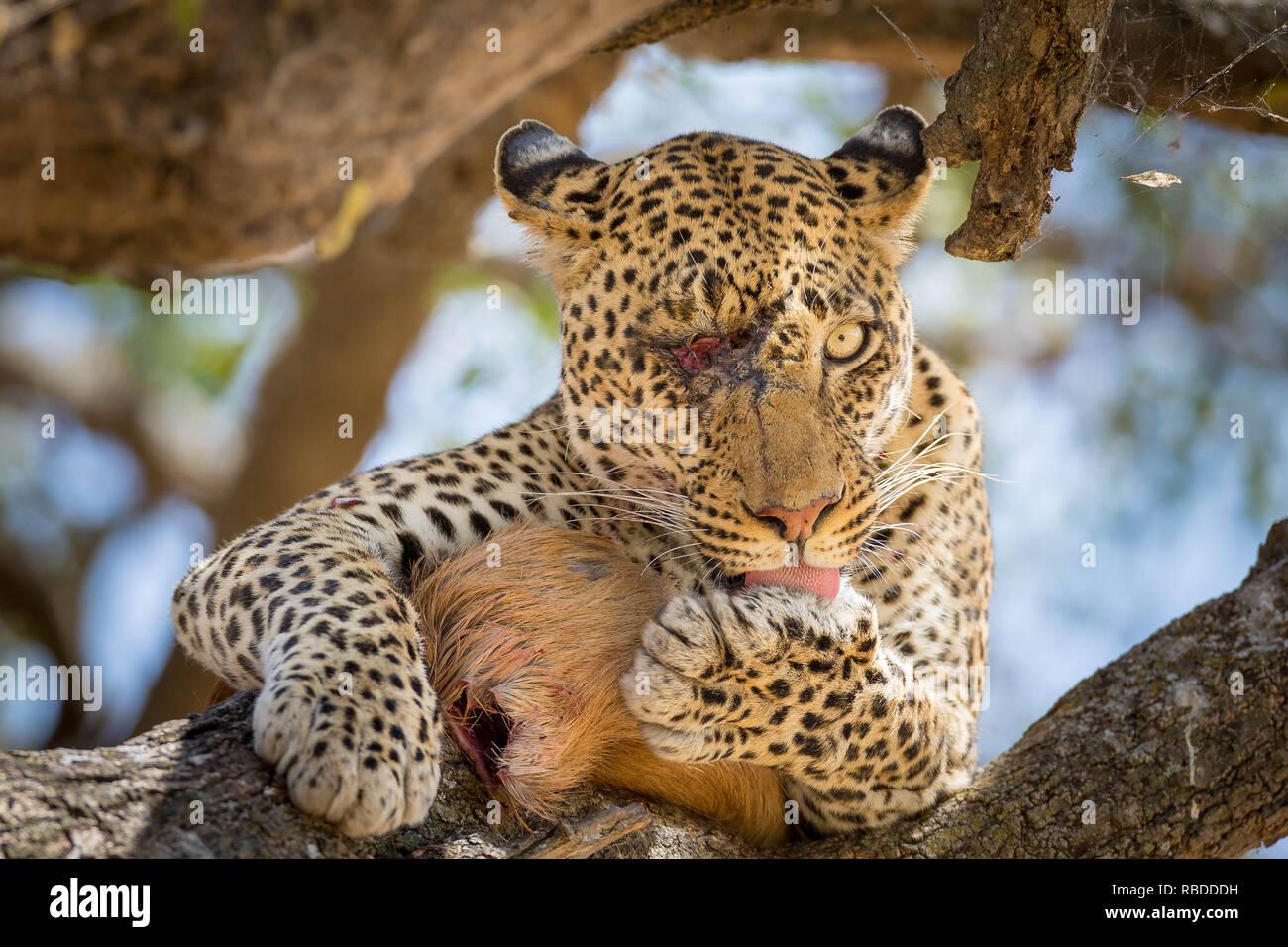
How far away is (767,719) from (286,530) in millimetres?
1908

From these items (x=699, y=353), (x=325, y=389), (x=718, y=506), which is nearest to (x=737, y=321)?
(x=699, y=353)

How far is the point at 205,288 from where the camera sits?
8320 mm

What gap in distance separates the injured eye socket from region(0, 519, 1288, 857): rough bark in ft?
5.79

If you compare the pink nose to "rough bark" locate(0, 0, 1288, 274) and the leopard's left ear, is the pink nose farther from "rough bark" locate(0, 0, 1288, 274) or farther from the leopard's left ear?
the leopard's left ear

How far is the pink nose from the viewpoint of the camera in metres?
4.62

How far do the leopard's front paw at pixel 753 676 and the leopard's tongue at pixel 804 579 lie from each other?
8 cm

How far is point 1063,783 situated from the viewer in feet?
14.8

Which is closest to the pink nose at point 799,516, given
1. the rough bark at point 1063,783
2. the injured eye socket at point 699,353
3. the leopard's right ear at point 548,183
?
the injured eye socket at point 699,353

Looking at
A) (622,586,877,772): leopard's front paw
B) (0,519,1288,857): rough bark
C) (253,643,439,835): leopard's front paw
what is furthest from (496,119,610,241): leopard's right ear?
(0,519,1288,857): rough bark

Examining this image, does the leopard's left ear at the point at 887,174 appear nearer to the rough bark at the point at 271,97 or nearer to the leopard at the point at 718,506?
the leopard at the point at 718,506

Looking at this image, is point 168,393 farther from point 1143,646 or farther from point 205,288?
point 1143,646

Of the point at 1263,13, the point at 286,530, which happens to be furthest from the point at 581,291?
the point at 1263,13

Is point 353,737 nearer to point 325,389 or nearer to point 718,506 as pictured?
point 718,506

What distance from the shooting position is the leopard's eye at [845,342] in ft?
16.9
